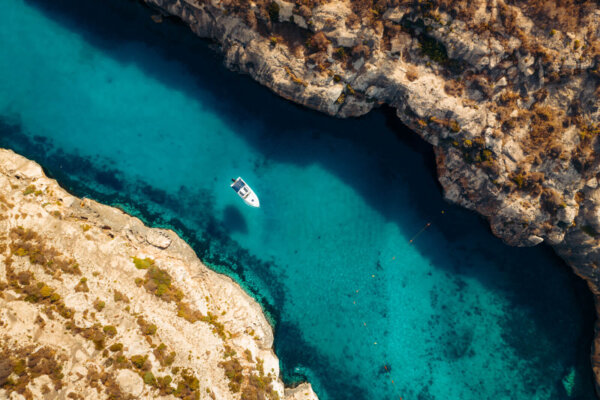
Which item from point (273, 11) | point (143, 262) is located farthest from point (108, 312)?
point (273, 11)

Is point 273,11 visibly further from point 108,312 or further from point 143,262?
point 108,312

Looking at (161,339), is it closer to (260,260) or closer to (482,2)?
(260,260)

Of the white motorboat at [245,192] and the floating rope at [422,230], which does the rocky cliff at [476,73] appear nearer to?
the floating rope at [422,230]

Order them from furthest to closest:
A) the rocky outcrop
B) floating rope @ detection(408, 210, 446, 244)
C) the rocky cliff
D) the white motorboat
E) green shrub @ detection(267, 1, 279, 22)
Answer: floating rope @ detection(408, 210, 446, 244) < the white motorboat < the rocky cliff < green shrub @ detection(267, 1, 279, 22) < the rocky outcrop

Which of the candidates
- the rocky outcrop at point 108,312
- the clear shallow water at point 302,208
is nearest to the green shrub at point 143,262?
the rocky outcrop at point 108,312

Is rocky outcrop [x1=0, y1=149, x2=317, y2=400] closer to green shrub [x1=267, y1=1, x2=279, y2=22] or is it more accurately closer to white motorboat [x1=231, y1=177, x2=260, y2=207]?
white motorboat [x1=231, y1=177, x2=260, y2=207]

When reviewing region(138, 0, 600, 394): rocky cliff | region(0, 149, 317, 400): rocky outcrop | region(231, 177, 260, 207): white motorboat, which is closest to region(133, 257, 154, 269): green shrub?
region(0, 149, 317, 400): rocky outcrop
